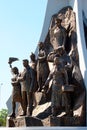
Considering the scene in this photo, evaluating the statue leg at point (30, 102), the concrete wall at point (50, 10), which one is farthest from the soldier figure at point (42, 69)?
the concrete wall at point (50, 10)

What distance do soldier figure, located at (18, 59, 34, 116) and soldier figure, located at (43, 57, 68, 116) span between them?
1.16 m

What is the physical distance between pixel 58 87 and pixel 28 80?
1.48 metres

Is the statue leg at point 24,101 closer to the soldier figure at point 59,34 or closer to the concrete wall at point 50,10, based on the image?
the soldier figure at point 59,34

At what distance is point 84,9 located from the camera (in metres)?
13.5

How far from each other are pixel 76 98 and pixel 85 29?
277 centimetres

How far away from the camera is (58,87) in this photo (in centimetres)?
1102

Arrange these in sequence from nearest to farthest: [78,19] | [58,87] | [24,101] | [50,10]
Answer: [58,87] < [24,101] < [78,19] < [50,10]

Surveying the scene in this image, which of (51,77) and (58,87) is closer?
(58,87)

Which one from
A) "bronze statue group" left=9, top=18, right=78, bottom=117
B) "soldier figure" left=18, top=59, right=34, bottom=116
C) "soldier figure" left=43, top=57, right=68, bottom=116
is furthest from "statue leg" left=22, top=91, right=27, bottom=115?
"soldier figure" left=43, top=57, right=68, bottom=116

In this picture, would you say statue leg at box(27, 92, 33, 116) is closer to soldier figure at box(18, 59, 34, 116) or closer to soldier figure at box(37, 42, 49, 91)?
soldier figure at box(18, 59, 34, 116)

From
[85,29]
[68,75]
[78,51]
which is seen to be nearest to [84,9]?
[85,29]

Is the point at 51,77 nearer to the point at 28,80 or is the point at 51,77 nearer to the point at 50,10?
the point at 28,80

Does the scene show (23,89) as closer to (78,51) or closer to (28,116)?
(28,116)

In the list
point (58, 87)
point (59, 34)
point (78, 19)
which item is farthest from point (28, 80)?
point (78, 19)
